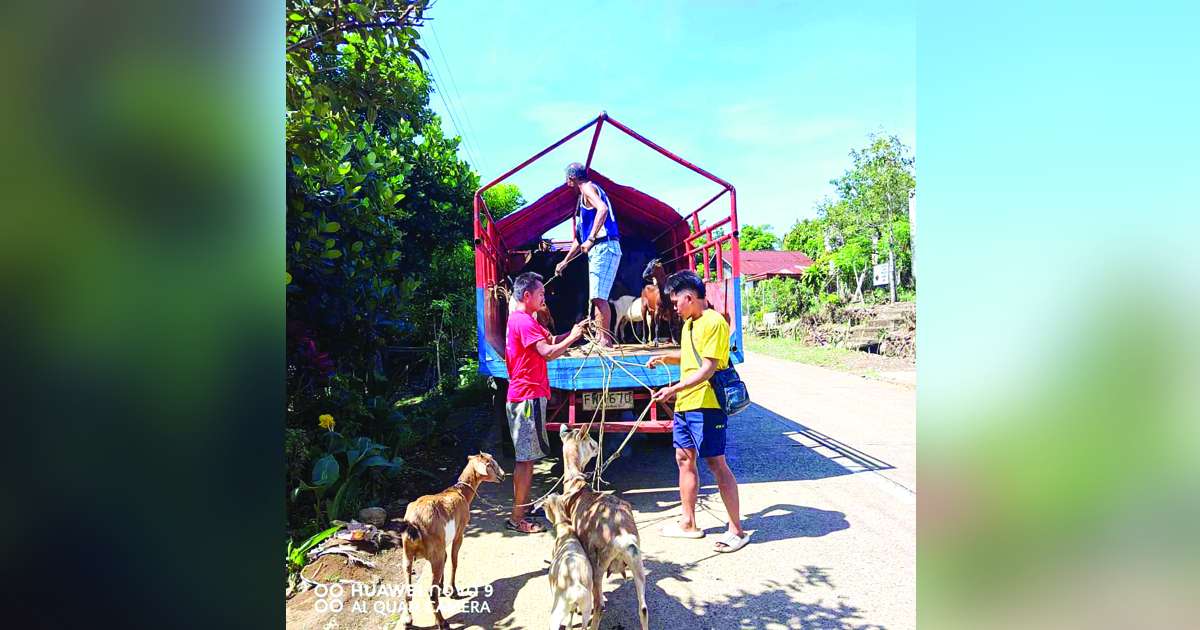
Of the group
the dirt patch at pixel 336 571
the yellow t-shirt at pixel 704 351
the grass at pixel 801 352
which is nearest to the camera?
the dirt patch at pixel 336 571

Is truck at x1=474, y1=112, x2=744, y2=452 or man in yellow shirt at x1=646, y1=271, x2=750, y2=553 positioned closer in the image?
man in yellow shirt at x1=646, y1=271, x2=750, y2=553

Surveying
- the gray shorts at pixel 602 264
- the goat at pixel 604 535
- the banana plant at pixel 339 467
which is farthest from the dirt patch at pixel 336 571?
the gray shorts at pixel 602 264

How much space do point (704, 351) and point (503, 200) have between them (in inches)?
158

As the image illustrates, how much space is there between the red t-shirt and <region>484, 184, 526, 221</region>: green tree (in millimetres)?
2931

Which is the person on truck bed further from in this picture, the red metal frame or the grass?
the grass

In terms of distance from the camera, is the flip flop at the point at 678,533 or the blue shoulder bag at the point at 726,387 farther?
the flip flop at the point at 678,533

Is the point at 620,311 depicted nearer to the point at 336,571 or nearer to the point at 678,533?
the point at 678,533

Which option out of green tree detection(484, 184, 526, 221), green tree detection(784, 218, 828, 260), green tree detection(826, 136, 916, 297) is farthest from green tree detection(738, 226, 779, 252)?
green tree detection(484, 184, 526, 221)

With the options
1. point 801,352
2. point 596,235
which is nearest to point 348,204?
point 596,235

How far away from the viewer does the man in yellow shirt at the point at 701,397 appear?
2.98m

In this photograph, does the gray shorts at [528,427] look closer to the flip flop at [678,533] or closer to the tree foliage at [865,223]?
the flip flop at [678,533]

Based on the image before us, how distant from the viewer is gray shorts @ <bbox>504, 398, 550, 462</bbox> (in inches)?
125

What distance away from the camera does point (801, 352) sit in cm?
1415
